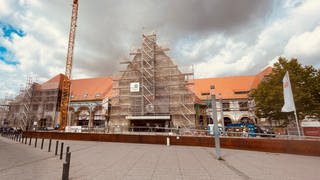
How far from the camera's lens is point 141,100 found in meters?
34.8

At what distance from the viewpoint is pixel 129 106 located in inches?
1398

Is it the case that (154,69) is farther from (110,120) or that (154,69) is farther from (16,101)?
(16,101)

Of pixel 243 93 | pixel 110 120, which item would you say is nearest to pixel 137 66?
pixel 110 120

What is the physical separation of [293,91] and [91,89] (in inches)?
1759

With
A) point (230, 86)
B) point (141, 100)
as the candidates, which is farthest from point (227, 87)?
point (141, 100)

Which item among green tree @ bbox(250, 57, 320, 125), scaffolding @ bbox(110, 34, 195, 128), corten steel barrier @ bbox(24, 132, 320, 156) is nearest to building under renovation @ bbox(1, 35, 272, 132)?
scaffolding @ bbox(110, 34, 195, 128)

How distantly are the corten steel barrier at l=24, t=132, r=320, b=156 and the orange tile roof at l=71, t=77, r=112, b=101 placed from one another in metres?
22.2

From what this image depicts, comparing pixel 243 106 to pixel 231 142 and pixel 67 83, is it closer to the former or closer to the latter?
pixel 231 142

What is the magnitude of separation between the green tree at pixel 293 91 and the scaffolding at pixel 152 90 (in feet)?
40.6

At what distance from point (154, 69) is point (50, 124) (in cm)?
3216

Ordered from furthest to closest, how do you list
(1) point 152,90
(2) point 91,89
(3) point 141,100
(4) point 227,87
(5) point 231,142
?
1. (2) point 91,89
2. (4) point 227,87
3. (1) point 152,90
4. (3) point 141,100
5. (5) point 231,142

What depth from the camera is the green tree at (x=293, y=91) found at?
2053 centimetres

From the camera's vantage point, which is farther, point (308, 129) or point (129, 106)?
point (129, 106)

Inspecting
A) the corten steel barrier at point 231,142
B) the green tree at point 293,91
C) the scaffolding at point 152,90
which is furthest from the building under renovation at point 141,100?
the green tree at point 293,91
